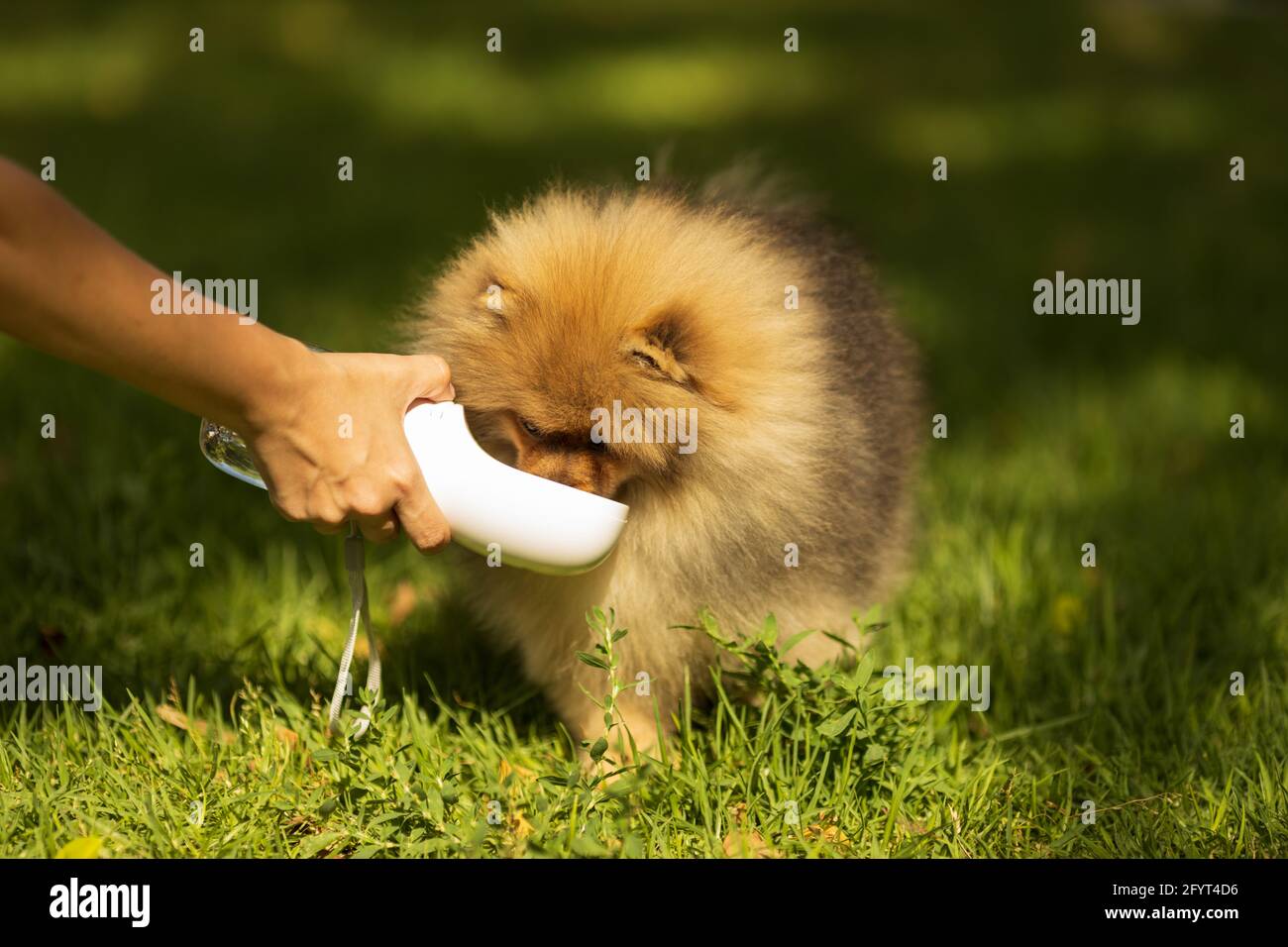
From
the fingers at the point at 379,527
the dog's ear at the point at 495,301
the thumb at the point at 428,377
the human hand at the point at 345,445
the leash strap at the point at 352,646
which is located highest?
the dog's ear at the point at 495,301

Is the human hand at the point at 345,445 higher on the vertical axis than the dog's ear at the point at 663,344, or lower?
lower

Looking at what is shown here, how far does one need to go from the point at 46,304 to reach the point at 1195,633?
2956mm

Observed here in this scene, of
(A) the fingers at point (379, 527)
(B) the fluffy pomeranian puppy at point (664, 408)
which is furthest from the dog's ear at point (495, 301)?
(A) the fingers at point (379, 527)

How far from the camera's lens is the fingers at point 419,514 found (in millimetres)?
2387

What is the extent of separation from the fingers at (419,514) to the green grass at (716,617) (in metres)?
Answer: 0.49

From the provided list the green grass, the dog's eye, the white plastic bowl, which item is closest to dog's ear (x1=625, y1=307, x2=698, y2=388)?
the dog's eye

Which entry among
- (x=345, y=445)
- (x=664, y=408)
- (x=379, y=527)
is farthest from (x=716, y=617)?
(x=345, y=445)

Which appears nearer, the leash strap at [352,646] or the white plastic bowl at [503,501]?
the white plastic bowl at [503,501]

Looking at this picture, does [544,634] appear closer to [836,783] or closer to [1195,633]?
[836,783]

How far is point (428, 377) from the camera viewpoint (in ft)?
8.18

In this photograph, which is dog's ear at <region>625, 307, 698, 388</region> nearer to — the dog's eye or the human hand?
the dog's eye

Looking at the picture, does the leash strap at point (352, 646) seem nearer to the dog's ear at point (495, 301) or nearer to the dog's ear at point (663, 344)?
the dog's ear at point (495, 301)

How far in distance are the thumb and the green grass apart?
76 centimetres

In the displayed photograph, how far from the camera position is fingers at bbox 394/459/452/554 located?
2387mm
